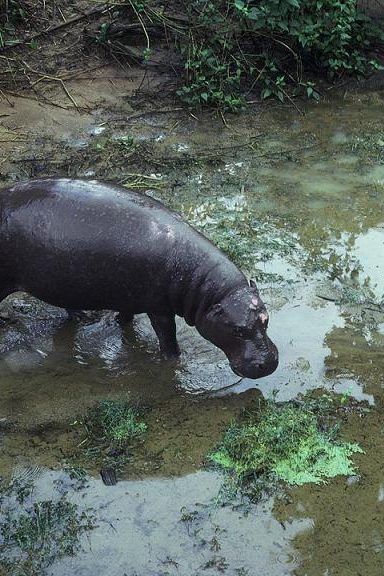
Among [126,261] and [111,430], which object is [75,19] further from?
[111,430]

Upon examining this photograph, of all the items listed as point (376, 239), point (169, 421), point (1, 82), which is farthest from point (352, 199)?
point (1, 82)

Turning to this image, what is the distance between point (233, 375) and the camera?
498 cm

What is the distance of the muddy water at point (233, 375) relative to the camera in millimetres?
3820

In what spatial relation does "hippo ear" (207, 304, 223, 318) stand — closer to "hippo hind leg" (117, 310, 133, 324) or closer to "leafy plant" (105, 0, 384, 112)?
"hippo hind leg" (117, 310, 133, 324)

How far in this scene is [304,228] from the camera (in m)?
6.74

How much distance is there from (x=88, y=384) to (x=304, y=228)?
2.75 m

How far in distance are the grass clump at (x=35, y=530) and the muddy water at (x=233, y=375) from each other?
8 cm

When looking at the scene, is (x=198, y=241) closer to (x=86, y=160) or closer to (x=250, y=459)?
(x=250, y=459)

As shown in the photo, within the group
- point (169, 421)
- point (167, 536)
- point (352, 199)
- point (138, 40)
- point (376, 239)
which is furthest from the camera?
point (138, 40)

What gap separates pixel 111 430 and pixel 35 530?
0.84 metres

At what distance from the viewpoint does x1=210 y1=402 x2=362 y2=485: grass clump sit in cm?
425

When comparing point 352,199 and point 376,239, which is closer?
point 376,239

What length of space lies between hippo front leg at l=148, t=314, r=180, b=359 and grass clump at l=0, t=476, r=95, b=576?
4.50ft

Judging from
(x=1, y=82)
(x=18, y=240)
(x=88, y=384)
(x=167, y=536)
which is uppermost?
(x=18, y=240)
